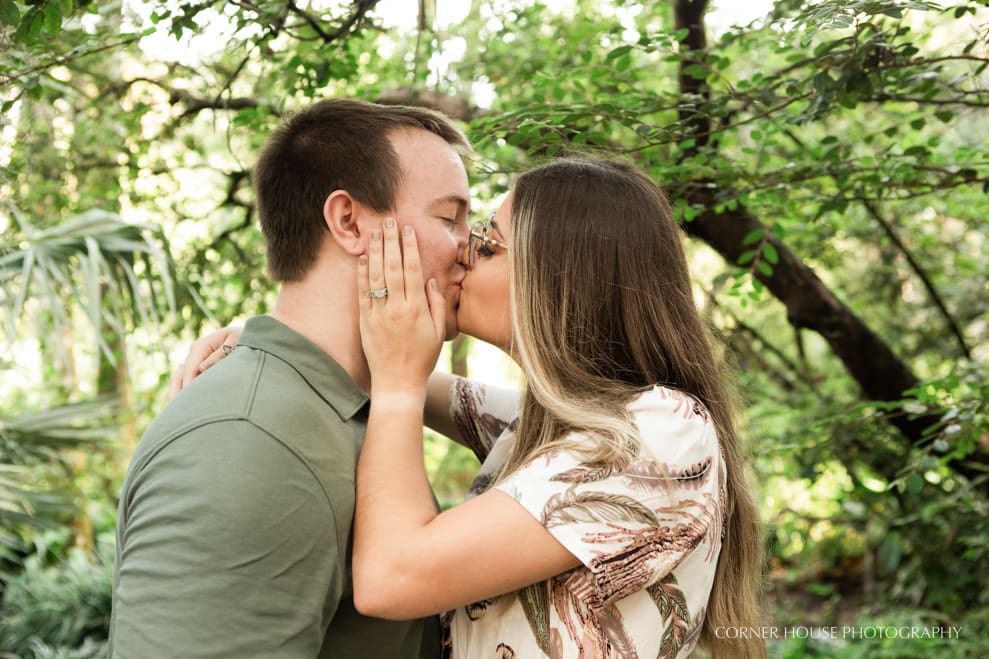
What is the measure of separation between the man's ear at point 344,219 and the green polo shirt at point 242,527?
1.05ft

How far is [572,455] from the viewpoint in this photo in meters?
1.68

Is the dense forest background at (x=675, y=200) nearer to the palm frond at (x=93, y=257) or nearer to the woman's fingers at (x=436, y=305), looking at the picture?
the palm frond at (x=93, y=257)

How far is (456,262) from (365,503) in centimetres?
63

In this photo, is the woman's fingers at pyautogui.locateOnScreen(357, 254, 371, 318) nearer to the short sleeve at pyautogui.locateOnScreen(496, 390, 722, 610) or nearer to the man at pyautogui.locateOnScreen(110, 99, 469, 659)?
the man at pyautogui.locateOnScreen(110, 99, 469, 659)

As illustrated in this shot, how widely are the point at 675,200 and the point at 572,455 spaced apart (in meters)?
1.59

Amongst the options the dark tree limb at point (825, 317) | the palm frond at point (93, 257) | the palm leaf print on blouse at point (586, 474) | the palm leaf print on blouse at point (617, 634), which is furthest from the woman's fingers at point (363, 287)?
the dark tree limb at point (825, 317)

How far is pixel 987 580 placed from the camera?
5.02m

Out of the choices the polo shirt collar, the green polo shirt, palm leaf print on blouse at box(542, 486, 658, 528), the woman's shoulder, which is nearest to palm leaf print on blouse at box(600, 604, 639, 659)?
palm leaf print on blouse at box(542, 486, 658, 528)

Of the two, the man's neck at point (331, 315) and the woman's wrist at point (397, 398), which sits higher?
the man's neck at point (331, 315)

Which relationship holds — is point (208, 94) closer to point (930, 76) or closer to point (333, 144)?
point (333, 144)

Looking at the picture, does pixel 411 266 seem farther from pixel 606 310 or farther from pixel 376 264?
pixel 606 310

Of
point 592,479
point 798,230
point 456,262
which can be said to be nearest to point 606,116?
point 456,262

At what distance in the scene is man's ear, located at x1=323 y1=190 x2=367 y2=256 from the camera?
1.95 meters

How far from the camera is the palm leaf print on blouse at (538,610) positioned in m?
1.74
